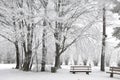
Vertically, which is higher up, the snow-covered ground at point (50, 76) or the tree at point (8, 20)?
the tree at point (8, 20)

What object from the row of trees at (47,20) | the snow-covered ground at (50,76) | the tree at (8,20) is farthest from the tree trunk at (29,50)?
the snow-covered ground at (50,76)

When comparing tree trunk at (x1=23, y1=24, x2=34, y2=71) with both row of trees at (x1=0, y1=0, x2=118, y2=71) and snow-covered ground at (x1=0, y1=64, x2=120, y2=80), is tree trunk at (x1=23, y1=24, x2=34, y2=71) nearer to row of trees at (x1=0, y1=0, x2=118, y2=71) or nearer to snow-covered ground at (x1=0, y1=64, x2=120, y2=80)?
row of trees at (x1=0, y1=0, x2=118, y2=71)

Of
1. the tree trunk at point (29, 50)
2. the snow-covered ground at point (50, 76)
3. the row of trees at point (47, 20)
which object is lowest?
the snow-covered ground at point (50, 76)

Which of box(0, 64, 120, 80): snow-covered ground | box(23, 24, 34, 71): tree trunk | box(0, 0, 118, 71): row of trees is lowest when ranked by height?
box(0, 64, 120, 80): snow-covered ground

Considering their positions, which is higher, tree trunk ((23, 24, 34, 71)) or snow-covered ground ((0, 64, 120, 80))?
tree trunk ((23, 24, 34, 71))

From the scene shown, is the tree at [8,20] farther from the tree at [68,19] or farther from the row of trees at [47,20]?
the tree at [68,19]

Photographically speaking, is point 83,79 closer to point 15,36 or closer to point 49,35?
point 49,35

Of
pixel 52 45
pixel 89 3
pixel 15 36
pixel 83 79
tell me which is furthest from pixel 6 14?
pixel 83 79

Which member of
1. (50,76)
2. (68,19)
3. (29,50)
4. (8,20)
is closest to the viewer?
(50,76)

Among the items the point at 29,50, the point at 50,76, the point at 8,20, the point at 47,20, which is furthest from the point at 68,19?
the point at 8,20

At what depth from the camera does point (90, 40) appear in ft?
65.9

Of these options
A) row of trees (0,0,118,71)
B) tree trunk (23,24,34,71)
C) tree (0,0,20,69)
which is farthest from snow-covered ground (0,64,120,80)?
tree (0,0,20,69)

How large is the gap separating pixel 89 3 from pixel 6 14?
24.0 ft

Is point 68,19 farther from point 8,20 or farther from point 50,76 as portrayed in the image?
point 8,20
